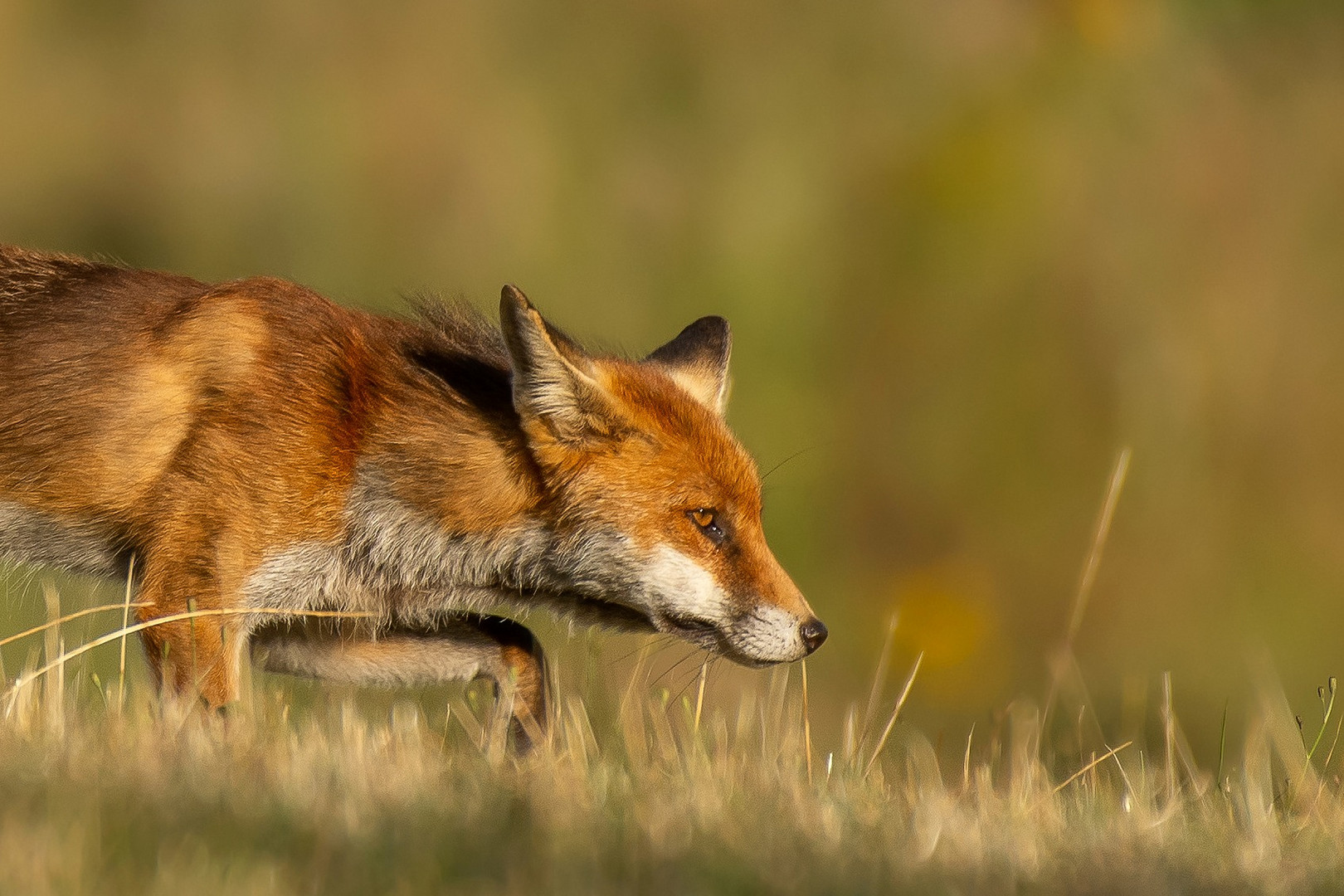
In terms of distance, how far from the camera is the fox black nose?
4.85 metres

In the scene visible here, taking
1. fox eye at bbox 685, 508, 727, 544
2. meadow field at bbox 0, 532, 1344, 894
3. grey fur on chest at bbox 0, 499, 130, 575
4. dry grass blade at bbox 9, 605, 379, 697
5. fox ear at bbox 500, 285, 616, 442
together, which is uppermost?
fox ear at bbox 500, 285, 616, 442

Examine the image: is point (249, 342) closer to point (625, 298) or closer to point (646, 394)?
point (646, 394)

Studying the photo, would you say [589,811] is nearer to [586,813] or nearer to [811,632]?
[586,813]

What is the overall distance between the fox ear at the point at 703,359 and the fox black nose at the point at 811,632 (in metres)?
1.12

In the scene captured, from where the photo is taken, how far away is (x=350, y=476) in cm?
494

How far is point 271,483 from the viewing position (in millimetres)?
4742

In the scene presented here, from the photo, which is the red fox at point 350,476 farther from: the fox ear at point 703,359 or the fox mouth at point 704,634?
the fox ear at point 703,359

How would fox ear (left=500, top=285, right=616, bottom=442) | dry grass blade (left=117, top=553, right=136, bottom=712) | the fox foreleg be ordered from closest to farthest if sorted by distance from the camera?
1. dry grass blade (left=117, top=553, right=136, bottom=712)
2. fox ear (left=500, top=285, right=616, bottom=442)
3. the fox foreleg

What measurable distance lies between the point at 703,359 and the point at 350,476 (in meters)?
1.62

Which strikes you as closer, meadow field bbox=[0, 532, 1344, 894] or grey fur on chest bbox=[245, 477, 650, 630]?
meadow field bbox=[0, 532, 1344, 894]

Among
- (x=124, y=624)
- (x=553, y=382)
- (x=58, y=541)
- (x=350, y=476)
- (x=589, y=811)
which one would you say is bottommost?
(x=589, y=811)

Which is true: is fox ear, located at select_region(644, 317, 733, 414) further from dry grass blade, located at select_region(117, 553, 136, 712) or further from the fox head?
dry grass blade, located at select_region(117, 553, 136, 712)

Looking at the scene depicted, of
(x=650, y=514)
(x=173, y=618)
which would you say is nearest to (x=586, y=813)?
(x=173, y=618)

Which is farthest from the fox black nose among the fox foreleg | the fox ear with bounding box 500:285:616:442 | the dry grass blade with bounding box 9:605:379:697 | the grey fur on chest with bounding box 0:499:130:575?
the grey fur on chest with bounding box 0:499:130:575
